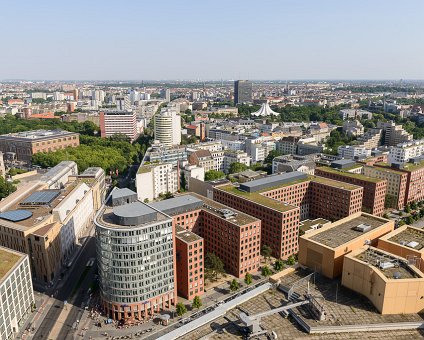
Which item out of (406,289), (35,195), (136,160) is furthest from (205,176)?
(406,289)

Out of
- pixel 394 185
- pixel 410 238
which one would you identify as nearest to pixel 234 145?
pixel 394 185

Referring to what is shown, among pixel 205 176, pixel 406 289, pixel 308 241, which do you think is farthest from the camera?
pixel 205 176

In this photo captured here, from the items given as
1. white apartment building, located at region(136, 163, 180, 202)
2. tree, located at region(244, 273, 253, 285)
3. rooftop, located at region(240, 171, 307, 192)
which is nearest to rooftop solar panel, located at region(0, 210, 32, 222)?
white apartment building, located at region(136, 163, 180, 202)

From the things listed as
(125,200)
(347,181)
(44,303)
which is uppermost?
(125,200)

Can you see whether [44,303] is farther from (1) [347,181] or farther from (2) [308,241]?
(1) [347,181]

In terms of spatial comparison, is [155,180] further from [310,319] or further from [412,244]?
[310,319]

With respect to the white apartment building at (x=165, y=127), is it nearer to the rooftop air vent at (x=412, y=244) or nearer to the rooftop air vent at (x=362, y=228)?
the rooftop air vent at (x=362, y=228)
